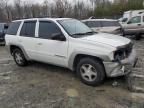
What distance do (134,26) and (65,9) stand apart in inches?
946

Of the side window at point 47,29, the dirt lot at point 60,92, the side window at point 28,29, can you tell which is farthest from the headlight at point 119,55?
the side window at point 28,29

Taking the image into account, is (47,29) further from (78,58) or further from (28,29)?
(78,58)

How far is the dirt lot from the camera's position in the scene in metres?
4.82

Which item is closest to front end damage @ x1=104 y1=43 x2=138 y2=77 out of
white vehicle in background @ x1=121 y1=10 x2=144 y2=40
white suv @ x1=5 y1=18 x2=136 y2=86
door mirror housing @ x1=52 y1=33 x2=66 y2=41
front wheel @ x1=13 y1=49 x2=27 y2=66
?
white suv @ x1=5 y1=18 x2=136 y2=86

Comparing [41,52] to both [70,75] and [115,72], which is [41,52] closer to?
[70,75]

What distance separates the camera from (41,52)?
22.4 ft

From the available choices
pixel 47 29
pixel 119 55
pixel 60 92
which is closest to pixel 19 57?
pixel 47 29

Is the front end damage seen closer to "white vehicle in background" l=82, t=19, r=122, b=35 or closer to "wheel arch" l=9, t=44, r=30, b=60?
"wheel arch" l=9, t=44, r=30, b=60

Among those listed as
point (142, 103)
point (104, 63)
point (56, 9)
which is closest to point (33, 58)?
point (104, 63)

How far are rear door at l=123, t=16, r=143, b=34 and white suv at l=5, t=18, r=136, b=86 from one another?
9.11 meters

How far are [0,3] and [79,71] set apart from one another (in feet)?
121

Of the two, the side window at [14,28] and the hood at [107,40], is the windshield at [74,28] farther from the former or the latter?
the side window at [14,28]

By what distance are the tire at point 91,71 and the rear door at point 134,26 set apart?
33.7 ft

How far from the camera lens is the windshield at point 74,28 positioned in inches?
247
